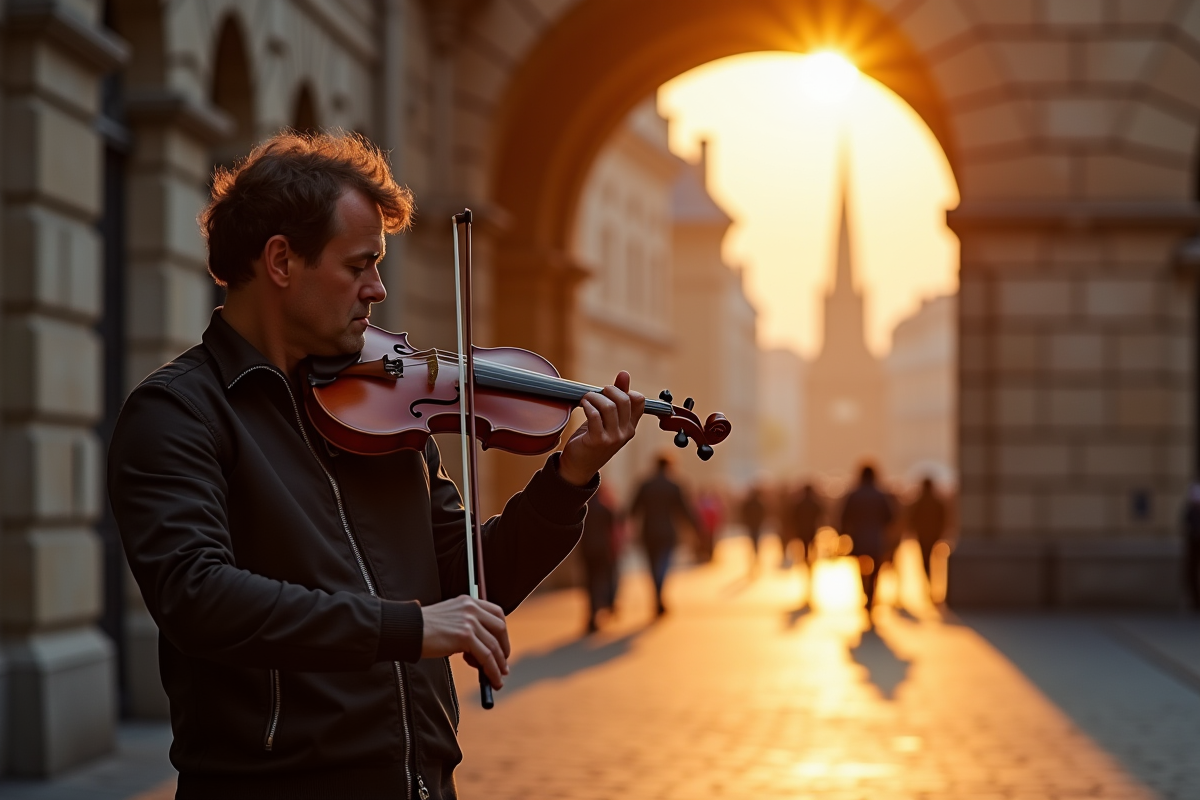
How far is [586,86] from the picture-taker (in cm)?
2231

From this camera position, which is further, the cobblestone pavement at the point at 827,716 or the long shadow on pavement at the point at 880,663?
the long shadow on pavement at the point at 880,663

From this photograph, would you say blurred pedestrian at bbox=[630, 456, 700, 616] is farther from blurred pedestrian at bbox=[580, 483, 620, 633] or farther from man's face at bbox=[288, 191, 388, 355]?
man's face at bbox=[288, 191, 388, 355]

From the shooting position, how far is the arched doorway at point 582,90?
802 inches

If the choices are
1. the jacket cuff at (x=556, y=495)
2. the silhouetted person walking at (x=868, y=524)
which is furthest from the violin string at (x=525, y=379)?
the silhouetted person walking at (x=868, y=524)

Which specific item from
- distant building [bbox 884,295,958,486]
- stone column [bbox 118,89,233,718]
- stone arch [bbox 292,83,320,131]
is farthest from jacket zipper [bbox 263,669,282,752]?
distant building [bbox 884,295,958,486]

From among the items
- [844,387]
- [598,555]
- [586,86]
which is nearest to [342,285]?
[598,555]

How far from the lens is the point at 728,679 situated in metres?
12.3

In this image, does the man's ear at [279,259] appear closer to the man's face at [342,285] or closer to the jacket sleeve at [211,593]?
the man's face at [342,285]

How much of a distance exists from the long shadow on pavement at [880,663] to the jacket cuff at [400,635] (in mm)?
9117

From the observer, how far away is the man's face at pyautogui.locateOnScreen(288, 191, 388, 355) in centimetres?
270

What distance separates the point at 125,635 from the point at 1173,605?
1166cm

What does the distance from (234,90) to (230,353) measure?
10510 mm

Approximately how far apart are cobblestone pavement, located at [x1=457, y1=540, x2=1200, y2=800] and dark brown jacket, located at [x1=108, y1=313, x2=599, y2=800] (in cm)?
521

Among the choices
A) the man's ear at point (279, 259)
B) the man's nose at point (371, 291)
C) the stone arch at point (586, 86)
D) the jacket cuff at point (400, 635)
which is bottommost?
the jacket cuff at point (400, 635)
